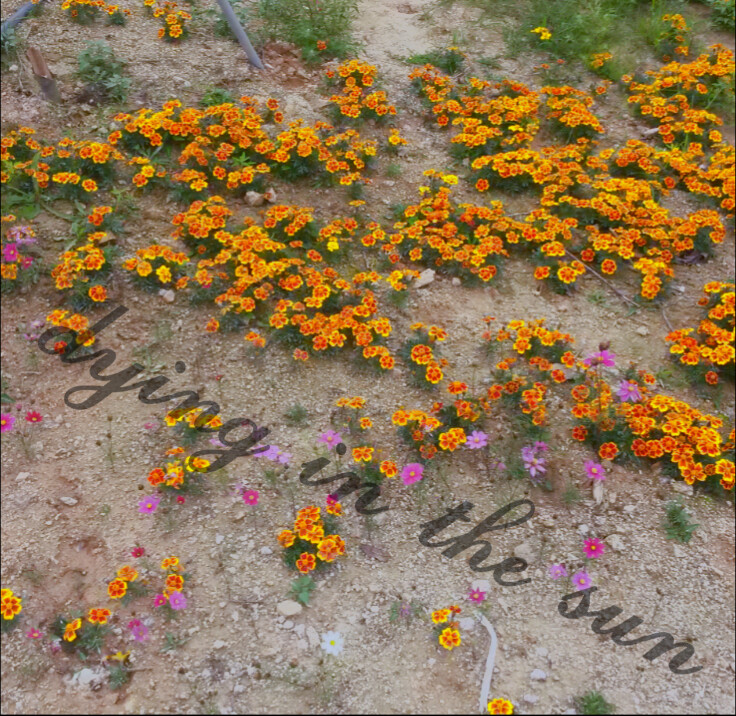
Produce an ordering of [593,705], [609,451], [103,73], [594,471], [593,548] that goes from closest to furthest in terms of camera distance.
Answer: [593,705]
[593,548]
[594,471]
[609,451]
[103,73]

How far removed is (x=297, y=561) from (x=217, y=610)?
0.47 metres

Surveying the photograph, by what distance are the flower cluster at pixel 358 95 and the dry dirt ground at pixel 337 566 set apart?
2.16m

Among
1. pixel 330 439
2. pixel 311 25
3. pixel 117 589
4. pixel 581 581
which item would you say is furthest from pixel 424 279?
pixel 311 25

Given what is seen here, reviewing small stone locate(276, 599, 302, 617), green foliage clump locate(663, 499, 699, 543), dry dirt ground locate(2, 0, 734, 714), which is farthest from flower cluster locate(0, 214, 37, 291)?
green foliage clump locate(663, 499, 699, 543)

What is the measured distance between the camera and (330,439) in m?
4.28

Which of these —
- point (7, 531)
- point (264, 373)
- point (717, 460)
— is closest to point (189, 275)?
point (264, 373)

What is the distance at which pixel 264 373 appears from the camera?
189 inches

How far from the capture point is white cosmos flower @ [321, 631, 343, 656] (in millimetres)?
3553

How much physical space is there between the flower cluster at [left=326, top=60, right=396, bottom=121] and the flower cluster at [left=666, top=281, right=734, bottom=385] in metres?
3.39

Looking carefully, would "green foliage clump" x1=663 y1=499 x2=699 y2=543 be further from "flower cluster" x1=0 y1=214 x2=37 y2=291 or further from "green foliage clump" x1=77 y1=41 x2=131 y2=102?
"green foliage clump" x1=77 y1=41 x2=131 y2=102

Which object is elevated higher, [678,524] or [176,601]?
[678,524]

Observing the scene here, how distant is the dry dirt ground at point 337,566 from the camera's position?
11.4 feet

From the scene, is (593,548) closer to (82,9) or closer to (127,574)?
(127,574)

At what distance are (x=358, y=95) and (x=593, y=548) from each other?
4.74 metres
